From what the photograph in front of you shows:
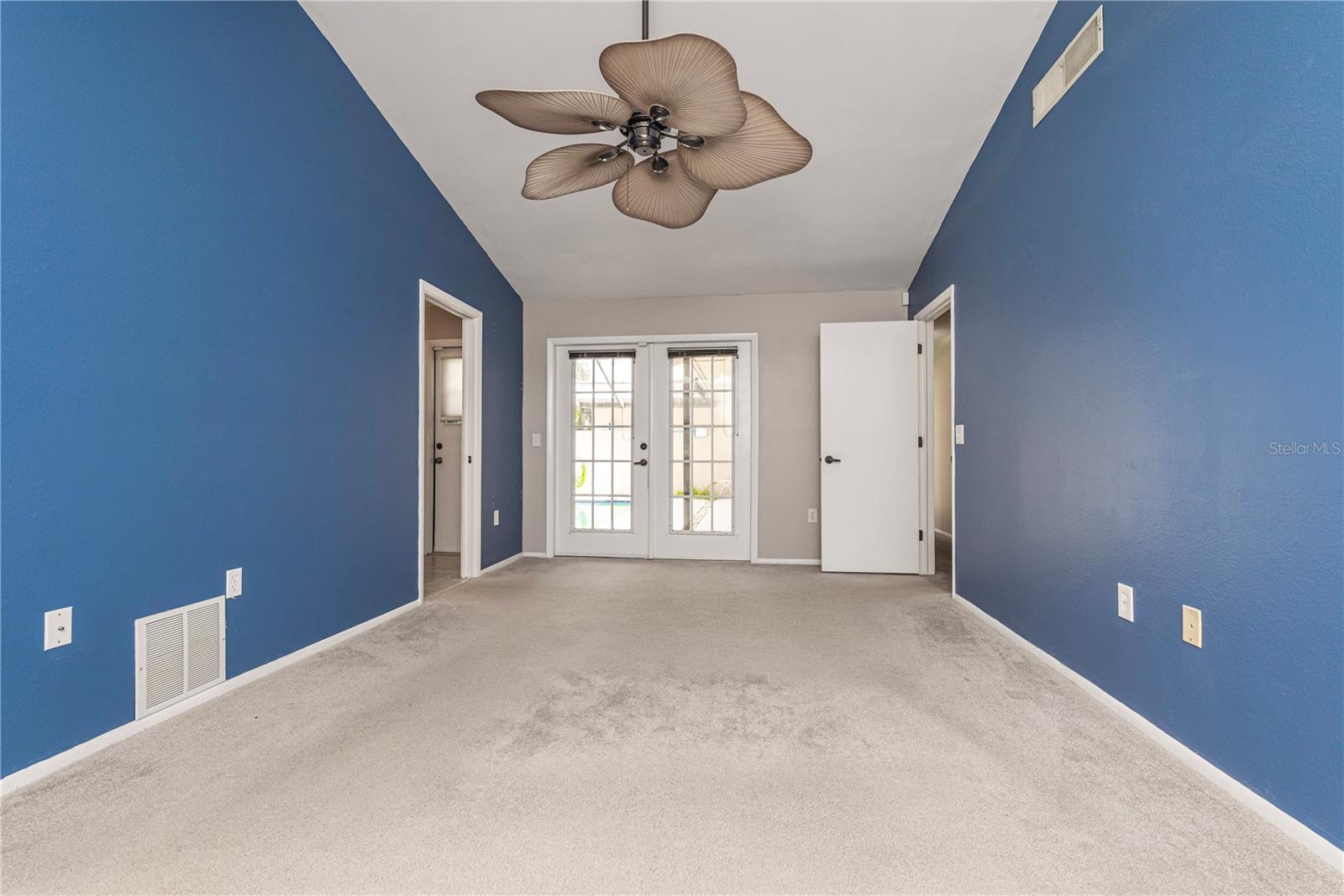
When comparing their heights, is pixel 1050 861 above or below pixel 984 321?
below

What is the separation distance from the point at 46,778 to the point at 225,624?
0.68m

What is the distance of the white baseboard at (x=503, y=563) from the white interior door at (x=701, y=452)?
1139mm

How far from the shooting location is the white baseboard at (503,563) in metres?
4.66

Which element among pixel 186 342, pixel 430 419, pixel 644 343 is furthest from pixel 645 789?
pixel 430 419

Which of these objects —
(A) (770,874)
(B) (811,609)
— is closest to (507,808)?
(A) (770,874)

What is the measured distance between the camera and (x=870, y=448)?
463cm

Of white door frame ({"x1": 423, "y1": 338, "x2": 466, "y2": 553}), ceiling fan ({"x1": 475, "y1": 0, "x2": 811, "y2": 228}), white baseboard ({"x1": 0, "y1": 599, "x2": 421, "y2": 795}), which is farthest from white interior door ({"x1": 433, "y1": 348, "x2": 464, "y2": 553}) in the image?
ceiling fan ({"x1": 475, "y1": 0, "x2": 811, "y2": 228})

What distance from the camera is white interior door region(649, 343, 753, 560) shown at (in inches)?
203

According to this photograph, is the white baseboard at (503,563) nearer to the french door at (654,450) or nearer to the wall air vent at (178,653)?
the french door at (654,450)

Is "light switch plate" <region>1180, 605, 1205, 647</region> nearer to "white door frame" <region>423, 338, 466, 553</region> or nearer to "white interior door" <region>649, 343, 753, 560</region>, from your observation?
"white interior door" <region>649, 343, 753, 560</region>

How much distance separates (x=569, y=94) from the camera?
1.79m

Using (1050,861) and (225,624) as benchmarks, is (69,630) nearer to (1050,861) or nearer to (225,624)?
(225,624)

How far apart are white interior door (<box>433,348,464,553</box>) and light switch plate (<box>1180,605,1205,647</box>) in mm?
5062

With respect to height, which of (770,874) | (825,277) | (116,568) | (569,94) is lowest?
(770,874)
